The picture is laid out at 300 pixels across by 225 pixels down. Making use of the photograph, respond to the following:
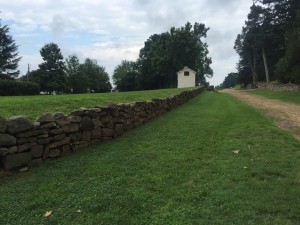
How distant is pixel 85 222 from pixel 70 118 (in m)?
3.10

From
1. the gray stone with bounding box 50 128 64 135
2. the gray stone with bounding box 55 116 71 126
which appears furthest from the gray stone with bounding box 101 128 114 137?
the gray stone with bounding box 50 128 64 135

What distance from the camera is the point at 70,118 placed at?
673 centimetres

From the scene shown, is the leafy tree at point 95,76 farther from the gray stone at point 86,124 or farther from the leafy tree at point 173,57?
the gray stone at point 86,124

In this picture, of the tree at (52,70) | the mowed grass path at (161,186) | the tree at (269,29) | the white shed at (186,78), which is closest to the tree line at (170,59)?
the white shed at (186,78)

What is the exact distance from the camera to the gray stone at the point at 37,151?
583cm

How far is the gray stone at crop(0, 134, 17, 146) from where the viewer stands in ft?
17.0

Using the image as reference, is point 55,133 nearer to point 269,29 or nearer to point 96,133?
point 96,133

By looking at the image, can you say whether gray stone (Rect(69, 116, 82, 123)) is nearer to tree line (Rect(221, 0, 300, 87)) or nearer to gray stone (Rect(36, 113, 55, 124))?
gray stone (Rect(36, 113, 55, 124))

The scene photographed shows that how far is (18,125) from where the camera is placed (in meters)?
5.47

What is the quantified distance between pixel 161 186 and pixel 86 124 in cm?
280

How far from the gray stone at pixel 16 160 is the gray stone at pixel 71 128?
3.31 feet

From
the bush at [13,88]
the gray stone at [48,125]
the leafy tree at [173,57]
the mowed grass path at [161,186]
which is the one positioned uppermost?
the leafy tree at [173,57]

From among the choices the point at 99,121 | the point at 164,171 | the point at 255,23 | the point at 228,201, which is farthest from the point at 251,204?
the point at 255,23

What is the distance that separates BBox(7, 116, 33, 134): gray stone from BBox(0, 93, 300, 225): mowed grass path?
707mm
